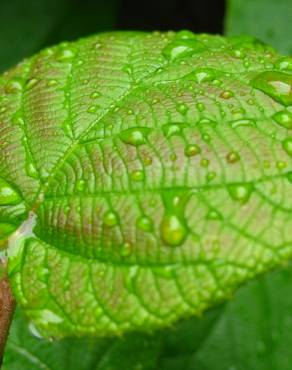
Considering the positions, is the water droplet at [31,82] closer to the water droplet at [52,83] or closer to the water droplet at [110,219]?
the water droplet at [52,83]

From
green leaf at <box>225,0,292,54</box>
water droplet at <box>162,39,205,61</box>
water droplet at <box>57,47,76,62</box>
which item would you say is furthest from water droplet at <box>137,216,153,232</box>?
green leaf at <box>225,0,292,54</box>

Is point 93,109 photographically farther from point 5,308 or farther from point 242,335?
point 242,335

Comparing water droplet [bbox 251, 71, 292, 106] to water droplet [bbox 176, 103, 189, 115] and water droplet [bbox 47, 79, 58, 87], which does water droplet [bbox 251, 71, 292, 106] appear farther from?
water droplet [bbox 47, 79, 58, 87]

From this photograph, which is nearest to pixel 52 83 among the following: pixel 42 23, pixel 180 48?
pixel 180 48

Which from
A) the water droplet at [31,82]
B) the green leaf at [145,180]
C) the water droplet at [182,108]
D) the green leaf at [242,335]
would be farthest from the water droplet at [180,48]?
the green leaf at [242,335]

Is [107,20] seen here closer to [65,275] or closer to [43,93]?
[43,93]

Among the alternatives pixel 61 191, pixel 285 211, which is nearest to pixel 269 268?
pixel 285 211
